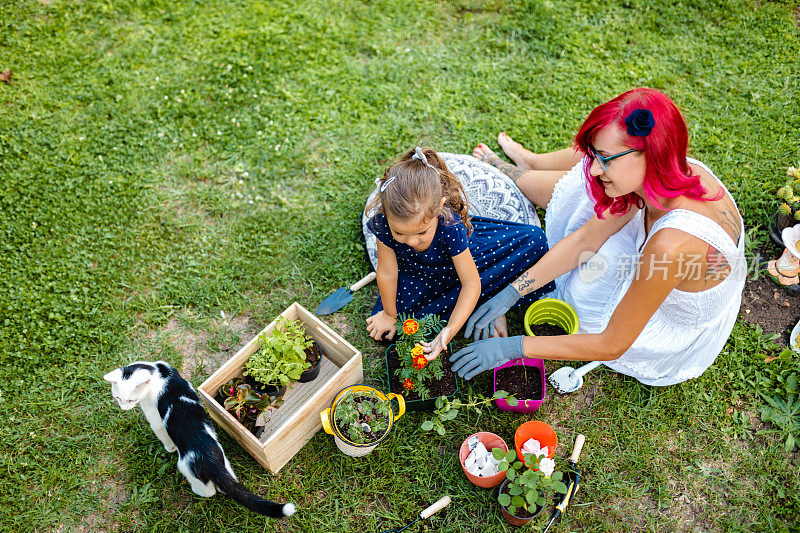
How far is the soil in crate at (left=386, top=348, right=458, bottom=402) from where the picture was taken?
9.46 feet

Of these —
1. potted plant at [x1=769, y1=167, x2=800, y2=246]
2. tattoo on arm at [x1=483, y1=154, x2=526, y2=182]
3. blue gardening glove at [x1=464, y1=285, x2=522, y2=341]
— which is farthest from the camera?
tattoo on arm at [x1=483, y1=154, x2=526, y2=182]

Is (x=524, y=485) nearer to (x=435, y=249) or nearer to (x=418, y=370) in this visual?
(x=418, y=370)

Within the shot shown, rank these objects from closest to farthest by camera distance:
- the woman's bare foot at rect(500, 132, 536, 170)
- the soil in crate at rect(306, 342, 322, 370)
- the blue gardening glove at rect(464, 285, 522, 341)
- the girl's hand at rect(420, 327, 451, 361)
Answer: the girl's hand at rect(420, 327, 451, 361), the soil in crate at rect(306, 342, 322, 370), the blue gardening glove at rect(464, 285, 522, 341), the woman's bare foot at rect(500, 132, 536, 170)

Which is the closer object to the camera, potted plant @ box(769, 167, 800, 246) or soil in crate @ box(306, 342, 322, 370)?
soil in crate @ box(306, 342, 322, 370)

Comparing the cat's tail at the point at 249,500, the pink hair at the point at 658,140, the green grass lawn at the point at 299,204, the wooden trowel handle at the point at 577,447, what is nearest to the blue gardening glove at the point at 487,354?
the green grass lawn at the point at 299,204

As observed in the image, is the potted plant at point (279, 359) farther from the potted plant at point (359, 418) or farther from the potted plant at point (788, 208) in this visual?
the potted plant at point (788, 208)

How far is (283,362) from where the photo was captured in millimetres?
2789

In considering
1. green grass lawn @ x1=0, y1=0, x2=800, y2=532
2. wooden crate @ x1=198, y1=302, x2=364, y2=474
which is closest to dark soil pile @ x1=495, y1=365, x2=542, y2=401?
green grass lawn @ x1=0, y1=0, x2=800, y2=532

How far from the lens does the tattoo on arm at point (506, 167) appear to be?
3797 millimetres

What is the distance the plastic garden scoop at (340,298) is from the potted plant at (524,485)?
1287 mm

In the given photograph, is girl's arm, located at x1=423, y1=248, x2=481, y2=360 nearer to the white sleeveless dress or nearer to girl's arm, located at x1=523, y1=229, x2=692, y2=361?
girl's arm, located at x1=523, y1=229, x2=692, y2=361

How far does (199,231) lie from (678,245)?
286 centimetres

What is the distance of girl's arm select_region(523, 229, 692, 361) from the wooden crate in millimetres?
948

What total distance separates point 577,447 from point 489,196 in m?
1.61
